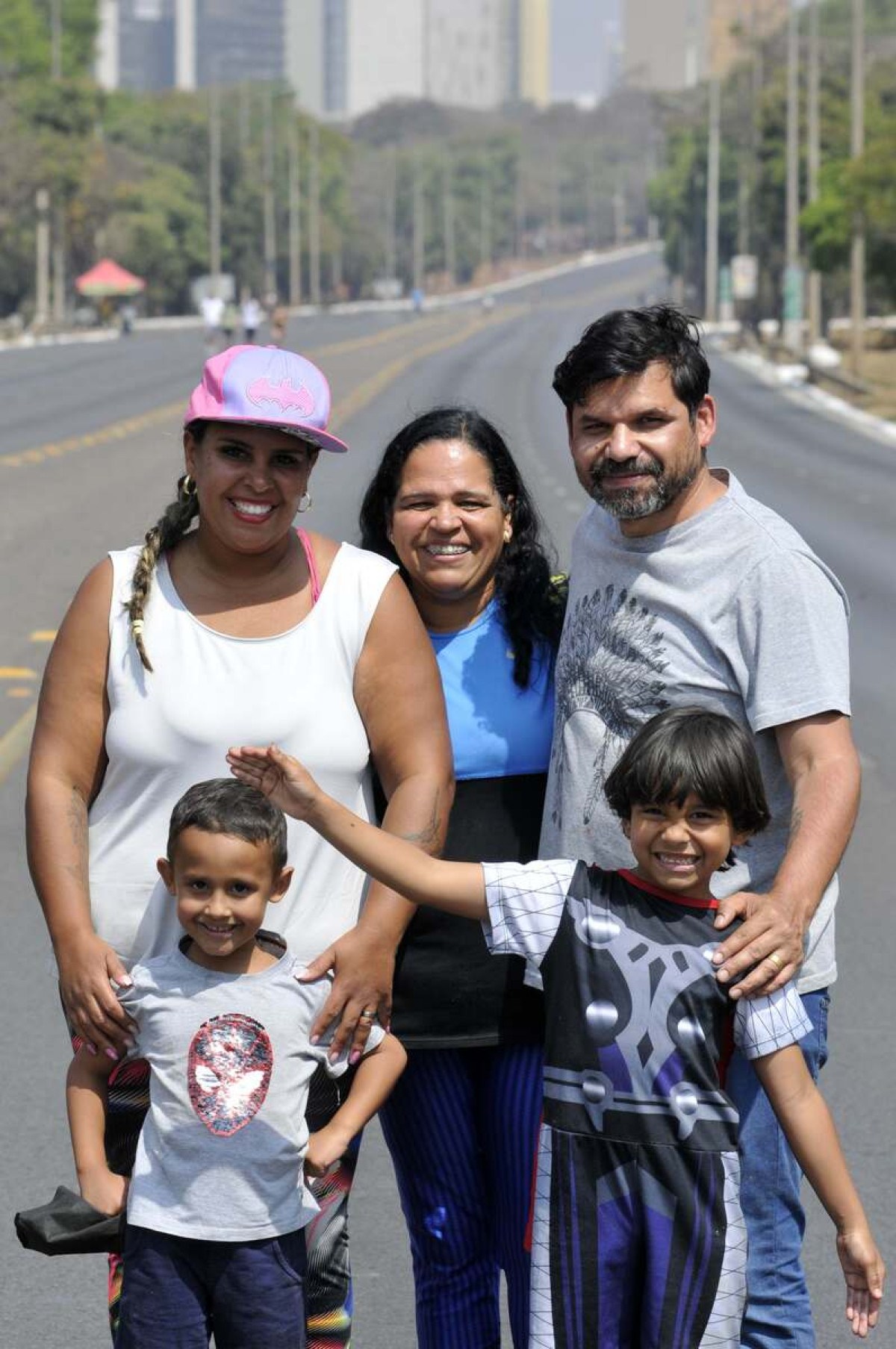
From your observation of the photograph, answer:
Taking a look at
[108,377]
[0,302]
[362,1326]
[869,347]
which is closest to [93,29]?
[0,302]

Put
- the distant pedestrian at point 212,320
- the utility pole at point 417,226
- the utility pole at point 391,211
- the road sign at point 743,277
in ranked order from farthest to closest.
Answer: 1. the utility pole at point 391,211
2. the utility pole at point 417,226
3. the road sign at point 743,277
4. the distant pedestrian at point 212,320

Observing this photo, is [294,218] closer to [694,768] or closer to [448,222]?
[448,222]

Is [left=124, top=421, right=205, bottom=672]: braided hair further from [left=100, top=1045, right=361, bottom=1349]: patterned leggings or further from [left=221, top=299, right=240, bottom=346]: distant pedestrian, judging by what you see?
[left=221, top=299, right=240, bottom=346]: distant pedestrian

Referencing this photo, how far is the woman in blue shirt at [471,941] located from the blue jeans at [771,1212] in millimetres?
388

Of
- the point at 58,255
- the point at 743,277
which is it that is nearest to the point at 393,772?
the point at 743,277

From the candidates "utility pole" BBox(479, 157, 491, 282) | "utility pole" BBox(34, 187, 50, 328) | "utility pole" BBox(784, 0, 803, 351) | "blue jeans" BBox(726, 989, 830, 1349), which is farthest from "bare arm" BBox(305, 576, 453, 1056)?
"utility pole" BBox(479, 157, 491, 282)

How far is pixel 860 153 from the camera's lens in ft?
154

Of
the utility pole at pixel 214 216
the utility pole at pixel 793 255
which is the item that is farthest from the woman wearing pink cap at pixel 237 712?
the utility pole at pixel 214 216

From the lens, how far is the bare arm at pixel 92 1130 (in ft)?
11.4

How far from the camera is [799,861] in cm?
333

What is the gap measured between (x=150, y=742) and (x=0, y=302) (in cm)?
10044

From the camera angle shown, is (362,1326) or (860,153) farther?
(860,153)

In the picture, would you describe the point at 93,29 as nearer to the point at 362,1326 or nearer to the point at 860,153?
the point at 860,153

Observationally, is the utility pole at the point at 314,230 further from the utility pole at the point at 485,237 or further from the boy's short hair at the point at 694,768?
the boy's short hair at the point at 694,768
